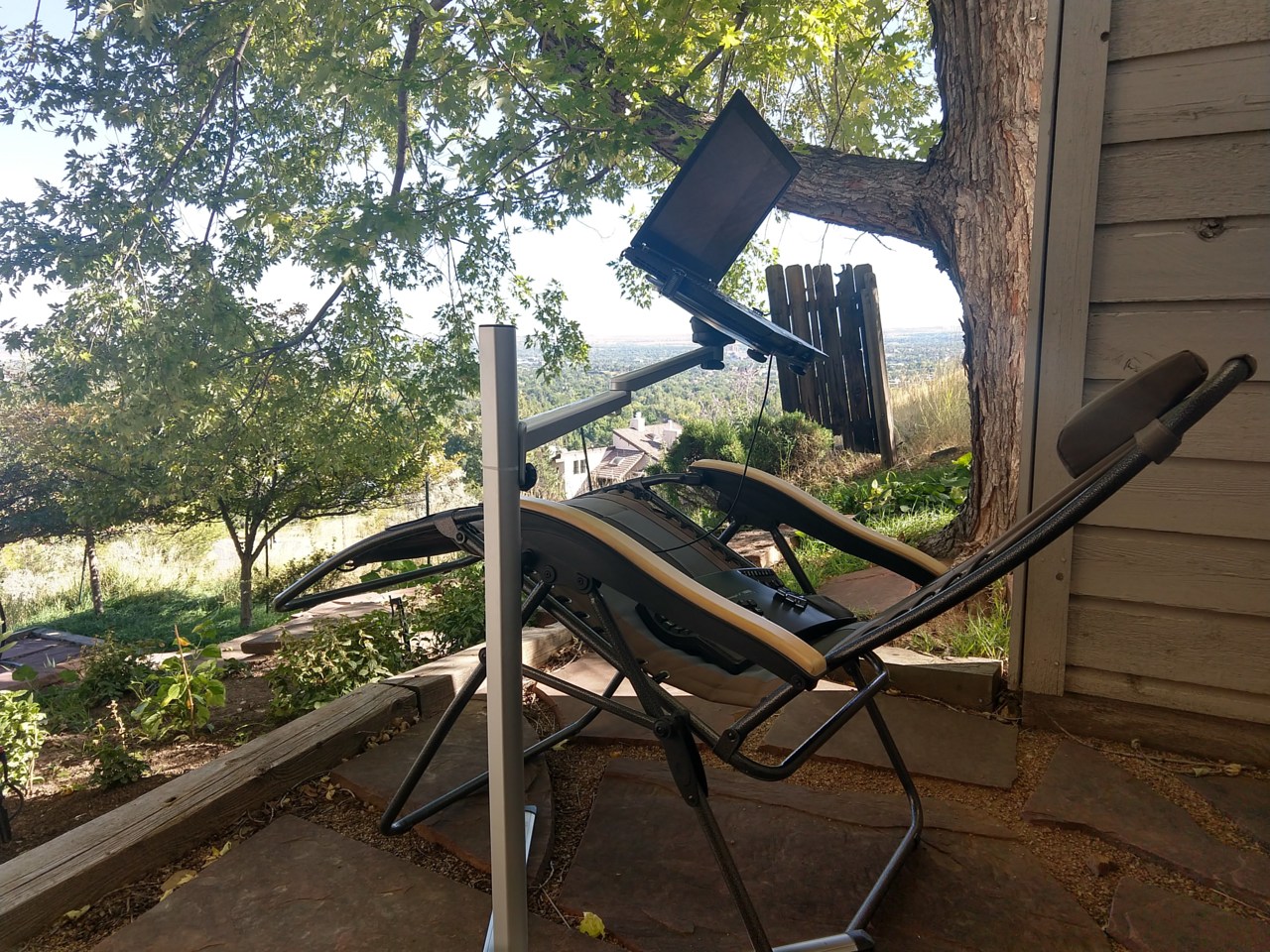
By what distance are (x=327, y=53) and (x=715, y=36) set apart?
1914 millimetres

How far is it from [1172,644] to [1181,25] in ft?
4.31

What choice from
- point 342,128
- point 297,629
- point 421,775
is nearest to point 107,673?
point 297,629

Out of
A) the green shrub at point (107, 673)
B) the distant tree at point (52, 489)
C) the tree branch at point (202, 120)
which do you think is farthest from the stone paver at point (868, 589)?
the distant tree at point (52, 489)

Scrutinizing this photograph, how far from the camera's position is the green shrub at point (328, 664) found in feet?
6.95

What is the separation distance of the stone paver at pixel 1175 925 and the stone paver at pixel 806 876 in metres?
0.06

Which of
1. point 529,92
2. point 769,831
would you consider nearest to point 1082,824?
point 769,831

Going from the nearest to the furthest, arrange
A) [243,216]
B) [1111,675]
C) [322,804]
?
[322,804] → [1111,675] → [243,216]

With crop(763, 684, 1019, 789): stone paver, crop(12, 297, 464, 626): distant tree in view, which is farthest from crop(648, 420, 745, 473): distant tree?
crop(763, 684, 1019, 789): stone paver

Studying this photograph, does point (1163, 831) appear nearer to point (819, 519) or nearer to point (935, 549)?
point (819, 519)

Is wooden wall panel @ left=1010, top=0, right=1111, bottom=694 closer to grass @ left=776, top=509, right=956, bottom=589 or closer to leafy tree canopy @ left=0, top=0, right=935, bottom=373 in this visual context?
grass @ left=776, top=509, right=956, bottom=589

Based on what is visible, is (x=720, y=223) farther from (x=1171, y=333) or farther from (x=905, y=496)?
(x=905, y=496)

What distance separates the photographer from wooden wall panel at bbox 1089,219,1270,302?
1.55 meters

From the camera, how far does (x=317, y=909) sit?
4.14 ft

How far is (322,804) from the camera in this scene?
160cm
